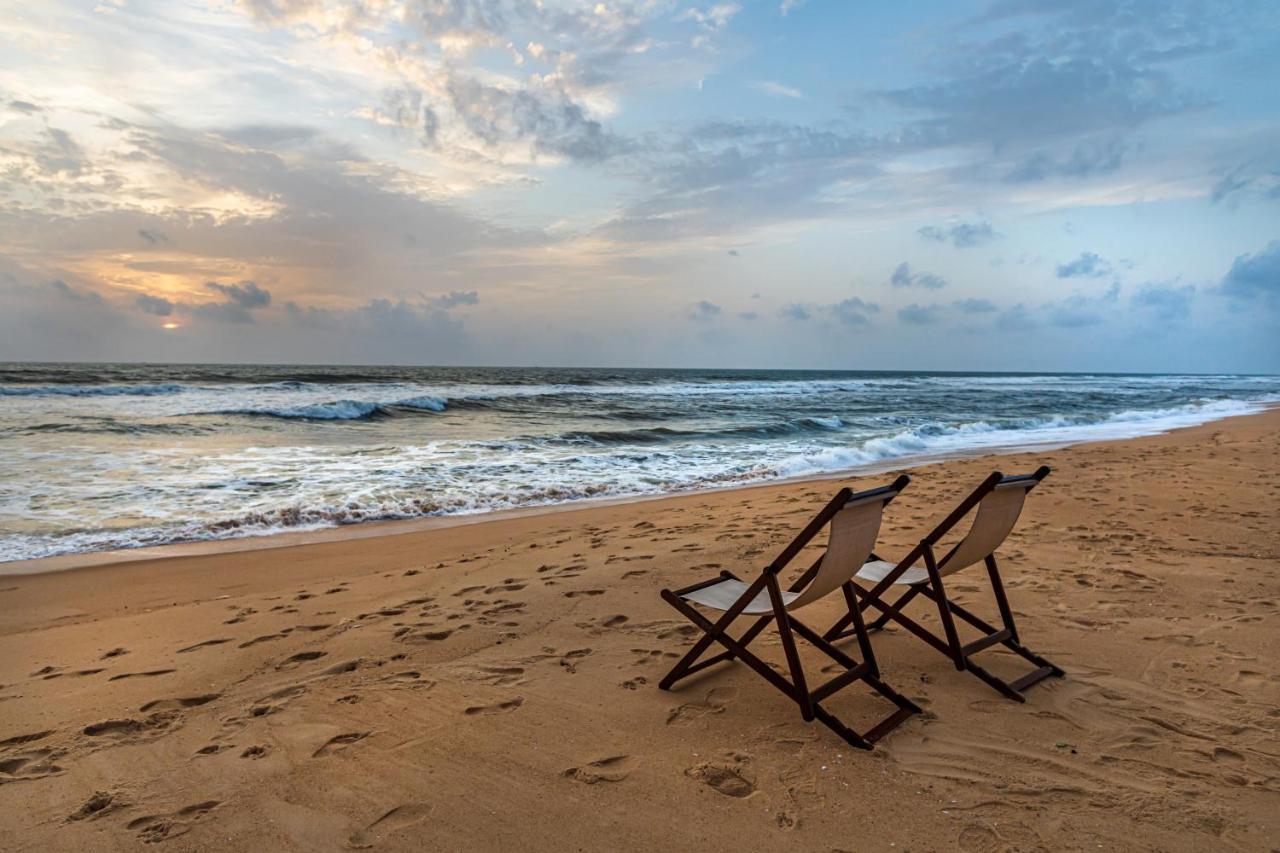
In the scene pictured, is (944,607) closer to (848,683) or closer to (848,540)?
(848,683)

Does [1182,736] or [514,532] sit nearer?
[1182,736]

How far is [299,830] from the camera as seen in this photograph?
2646mm

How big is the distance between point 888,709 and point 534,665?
1.96 metres

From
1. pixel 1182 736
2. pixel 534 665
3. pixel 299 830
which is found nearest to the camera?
pixel 299 830

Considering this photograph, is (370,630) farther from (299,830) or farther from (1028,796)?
(1028,796)

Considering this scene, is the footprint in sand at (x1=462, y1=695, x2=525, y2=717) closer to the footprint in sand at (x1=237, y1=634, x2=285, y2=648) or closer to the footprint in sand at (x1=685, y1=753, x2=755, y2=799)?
the footprint in sand at (x1=685, y1=753, x2=755, y2=799)

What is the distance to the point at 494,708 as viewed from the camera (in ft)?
11.8

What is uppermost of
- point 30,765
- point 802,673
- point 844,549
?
point 844,549

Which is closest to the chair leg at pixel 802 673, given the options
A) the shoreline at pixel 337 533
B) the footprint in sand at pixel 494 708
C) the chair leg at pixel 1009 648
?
the chair leg at pixel 1009 648

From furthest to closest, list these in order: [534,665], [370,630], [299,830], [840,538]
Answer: [370,630] < [534,665] < [840,538] < [299,830]

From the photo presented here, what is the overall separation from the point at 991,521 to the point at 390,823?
10.3 feet

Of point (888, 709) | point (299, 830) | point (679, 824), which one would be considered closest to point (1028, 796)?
point (888, 709)

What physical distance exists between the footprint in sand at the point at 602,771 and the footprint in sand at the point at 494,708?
2.17ft

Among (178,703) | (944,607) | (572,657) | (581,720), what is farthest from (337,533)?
→ (944,607)
